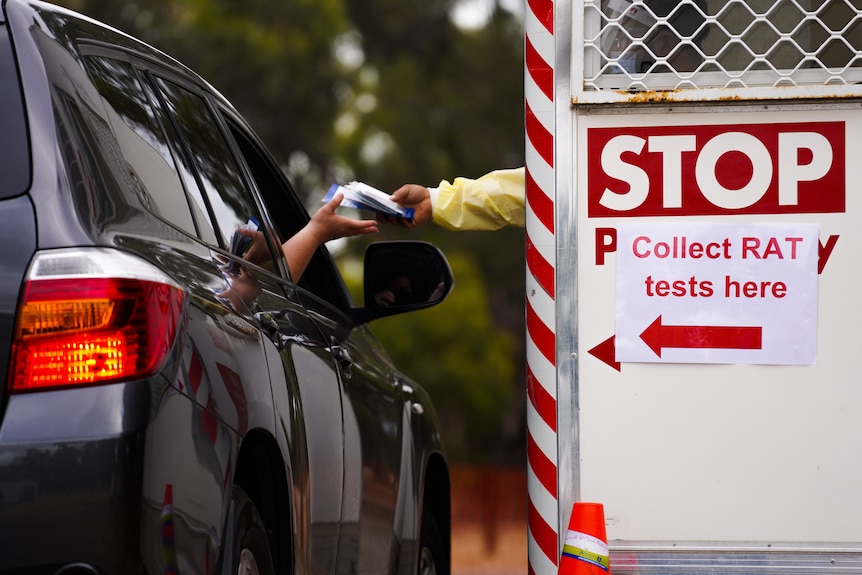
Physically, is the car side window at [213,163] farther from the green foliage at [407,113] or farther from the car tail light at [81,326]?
the green foliage at [407,113]

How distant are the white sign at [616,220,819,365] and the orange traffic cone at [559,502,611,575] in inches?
16.7

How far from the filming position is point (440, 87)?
2425cm

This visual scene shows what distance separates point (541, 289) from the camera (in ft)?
11.4

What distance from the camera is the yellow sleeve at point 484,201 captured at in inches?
158

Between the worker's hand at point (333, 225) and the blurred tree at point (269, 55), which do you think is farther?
the blurred tree at point (269, 55)

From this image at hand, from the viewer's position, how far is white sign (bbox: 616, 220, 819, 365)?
11.0 feet

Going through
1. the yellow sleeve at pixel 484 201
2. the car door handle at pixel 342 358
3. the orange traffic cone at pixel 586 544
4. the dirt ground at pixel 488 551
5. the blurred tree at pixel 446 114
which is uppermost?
the blurred tree at pixel 446 114

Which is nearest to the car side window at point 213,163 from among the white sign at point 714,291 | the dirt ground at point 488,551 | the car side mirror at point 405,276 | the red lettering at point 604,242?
the car side mirror at point 405,276

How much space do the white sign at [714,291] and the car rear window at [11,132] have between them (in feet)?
5.47

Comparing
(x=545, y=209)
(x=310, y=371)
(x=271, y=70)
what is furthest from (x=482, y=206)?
(x=271, y=70)

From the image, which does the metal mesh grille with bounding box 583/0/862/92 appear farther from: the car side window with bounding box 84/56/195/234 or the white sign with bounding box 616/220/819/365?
the car side window with bounding box 84/56/195/234

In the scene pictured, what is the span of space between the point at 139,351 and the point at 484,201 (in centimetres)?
195

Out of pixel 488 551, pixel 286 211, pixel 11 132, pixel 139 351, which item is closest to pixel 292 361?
pixel 139 351

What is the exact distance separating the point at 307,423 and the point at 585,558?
0.81m
